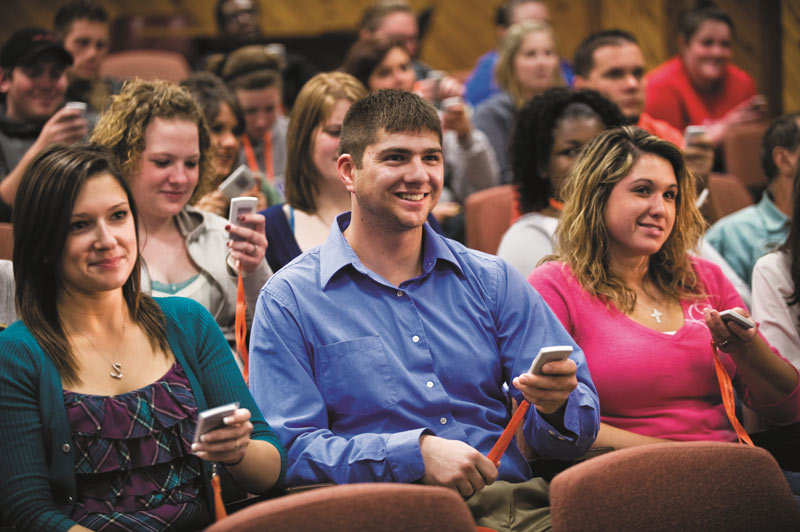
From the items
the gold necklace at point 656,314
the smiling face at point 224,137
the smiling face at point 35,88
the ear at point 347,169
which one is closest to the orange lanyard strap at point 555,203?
the gold necklace at point 656,314

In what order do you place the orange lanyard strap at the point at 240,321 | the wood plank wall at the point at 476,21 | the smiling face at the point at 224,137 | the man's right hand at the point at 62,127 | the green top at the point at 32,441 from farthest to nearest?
1. the wood plank wall at the point at 476,21
2. the smiling face at the point at 224,137
3. the man's right hand at the point at 62,127
4. the orange lanyard strap at the point at 240,321
5. the green top at the point at 32,441

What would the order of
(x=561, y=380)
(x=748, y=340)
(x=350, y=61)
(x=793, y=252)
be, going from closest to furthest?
(x=561, y=380) < (x=748, y=340) < (x=793, y=252) < (x=350, y=61)

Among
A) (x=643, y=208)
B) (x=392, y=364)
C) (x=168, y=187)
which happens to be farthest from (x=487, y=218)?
(x=392, y=364)

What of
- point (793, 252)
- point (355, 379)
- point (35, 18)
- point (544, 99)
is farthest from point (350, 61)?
point (35, 18)

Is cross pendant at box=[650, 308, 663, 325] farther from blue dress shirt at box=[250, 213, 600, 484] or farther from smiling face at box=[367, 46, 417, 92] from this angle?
smiling face at box=[367, 46, 417, 92]

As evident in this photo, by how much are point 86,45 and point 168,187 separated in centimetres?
202

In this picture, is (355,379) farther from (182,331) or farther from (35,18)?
(35,18)

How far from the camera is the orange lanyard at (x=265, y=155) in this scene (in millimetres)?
3455

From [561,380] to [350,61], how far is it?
243 cm

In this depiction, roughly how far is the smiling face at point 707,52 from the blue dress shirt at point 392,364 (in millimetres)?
3015

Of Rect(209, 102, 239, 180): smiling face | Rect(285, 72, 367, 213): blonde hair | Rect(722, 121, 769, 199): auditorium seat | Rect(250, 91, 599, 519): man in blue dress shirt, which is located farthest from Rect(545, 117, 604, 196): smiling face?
Rect(722, 121, 769, 199): auditorium seat

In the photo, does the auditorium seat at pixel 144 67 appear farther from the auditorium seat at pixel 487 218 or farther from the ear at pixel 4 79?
the auditorium seat at pixel 487 218

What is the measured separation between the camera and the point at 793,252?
2.18 meters

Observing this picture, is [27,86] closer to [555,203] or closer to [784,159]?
[555,203]
